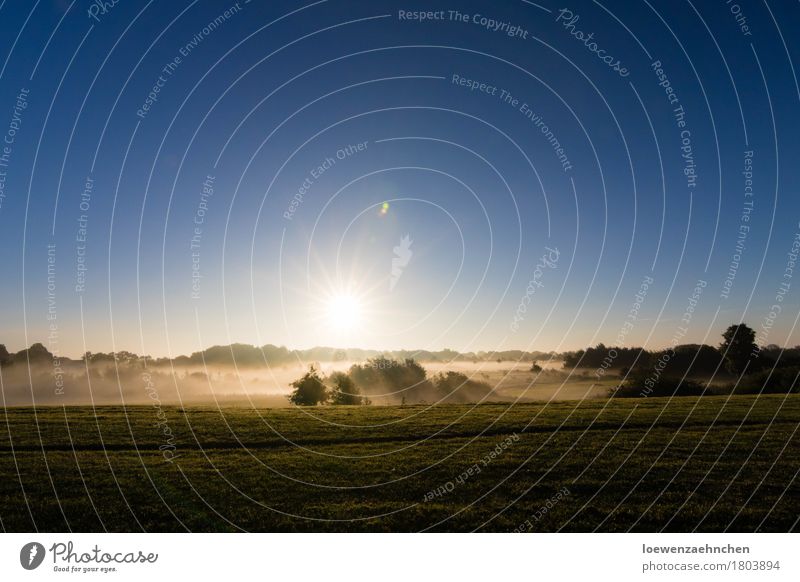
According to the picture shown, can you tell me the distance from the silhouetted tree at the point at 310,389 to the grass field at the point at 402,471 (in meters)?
27.3

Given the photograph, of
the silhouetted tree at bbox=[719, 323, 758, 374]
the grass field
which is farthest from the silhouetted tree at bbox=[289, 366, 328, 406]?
the silhouetted tree at bbox=[719, 323, 758, 374]

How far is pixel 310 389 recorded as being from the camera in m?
66.7

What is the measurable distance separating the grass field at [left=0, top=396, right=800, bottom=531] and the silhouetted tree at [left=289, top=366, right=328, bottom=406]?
27.3 metres

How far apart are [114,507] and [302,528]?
7264 mm

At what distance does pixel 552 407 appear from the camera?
42.7 meters

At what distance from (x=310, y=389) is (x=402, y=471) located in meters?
45.2

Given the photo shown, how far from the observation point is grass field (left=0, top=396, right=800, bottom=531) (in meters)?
17.4

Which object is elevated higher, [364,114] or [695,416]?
[364,114]

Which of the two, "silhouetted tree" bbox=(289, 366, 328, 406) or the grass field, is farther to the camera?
"silhouetted tree" bbox=(289, 366, 328, 406)

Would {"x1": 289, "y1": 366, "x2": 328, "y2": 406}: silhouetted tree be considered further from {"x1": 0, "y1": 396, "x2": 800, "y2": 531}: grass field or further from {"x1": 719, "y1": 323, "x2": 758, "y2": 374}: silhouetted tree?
{"x1": 719, "y1": 323, "x2": 758, "y2": 374}: silhouetted tree

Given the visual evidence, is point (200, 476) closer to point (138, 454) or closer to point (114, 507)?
point (114, 507)

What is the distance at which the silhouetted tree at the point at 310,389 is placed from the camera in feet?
217
